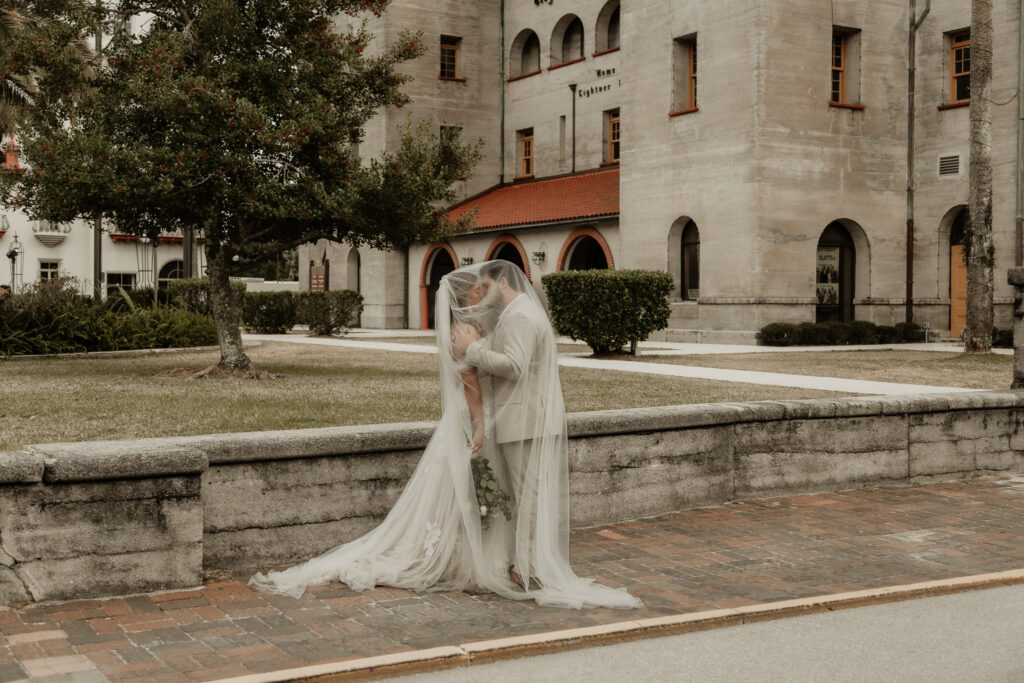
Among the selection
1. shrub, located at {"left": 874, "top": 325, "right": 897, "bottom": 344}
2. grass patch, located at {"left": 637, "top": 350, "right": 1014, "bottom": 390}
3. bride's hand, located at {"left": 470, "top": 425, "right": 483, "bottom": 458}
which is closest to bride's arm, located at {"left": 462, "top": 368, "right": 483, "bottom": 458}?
bride's hand, located at {"left": 470, "top": 425, "right": 483, "bottom": 458}

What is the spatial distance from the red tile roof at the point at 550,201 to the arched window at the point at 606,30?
4.00m

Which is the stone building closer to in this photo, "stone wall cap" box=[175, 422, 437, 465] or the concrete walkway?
the concrete walkway

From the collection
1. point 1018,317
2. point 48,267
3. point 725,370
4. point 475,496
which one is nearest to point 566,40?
point 725,370

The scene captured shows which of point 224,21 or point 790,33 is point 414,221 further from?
point 790,33

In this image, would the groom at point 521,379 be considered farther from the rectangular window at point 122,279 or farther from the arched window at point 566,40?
the rectangular window at point 122,279

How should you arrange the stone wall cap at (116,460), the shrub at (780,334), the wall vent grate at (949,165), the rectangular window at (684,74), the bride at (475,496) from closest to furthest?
the stone wall cap at (116,460)
the bride at (475,496)
the shrub at (780,334)
the wall vent grate at (949,165)
the rectangular window at (684,74)

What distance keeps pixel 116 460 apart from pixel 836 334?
2371 centimetres

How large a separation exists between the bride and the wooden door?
998 inches

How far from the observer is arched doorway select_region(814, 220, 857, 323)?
2850 cm

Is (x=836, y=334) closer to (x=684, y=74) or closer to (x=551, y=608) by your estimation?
(x=684, y=74)

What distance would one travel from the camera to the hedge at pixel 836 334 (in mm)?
26547

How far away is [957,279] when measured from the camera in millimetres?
29109

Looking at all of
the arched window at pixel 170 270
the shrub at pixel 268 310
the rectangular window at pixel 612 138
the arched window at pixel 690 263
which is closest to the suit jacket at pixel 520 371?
the arched window at pixel 690 263

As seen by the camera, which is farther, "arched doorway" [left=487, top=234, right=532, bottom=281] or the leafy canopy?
"arched doorway" [left=487, top=234, right=532, bottom=281]
